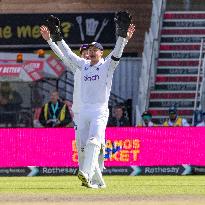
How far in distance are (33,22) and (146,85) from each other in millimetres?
4744

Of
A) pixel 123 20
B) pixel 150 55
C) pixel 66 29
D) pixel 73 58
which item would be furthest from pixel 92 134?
pixel 66 29

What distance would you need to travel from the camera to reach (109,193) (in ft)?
48.6

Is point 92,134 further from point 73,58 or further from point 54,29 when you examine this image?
point 54,29

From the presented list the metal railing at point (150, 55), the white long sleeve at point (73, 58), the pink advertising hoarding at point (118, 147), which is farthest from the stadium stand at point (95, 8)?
the white long sleeve at point (73, 58)

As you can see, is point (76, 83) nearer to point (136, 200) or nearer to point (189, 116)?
point (136, 200)

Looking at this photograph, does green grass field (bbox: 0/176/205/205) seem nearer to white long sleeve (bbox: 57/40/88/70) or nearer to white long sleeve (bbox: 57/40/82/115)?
white long sleeve (bbox: 57/40/82/115)

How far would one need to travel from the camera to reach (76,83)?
17156 millimetres

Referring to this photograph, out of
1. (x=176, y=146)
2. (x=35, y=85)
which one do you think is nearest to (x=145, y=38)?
(x=35, y=85)

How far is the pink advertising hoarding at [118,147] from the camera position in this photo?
74.3ft

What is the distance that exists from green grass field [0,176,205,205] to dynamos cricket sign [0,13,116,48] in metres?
14.8

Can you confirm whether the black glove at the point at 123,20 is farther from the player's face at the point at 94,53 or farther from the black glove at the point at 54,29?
the black glove at the point at 54,29

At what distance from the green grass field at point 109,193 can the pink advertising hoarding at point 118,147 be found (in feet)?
11.5

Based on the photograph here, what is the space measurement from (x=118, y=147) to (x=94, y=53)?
7066 mm

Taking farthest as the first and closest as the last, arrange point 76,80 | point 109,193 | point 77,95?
point 77,95, point 76,80, point 109,193
